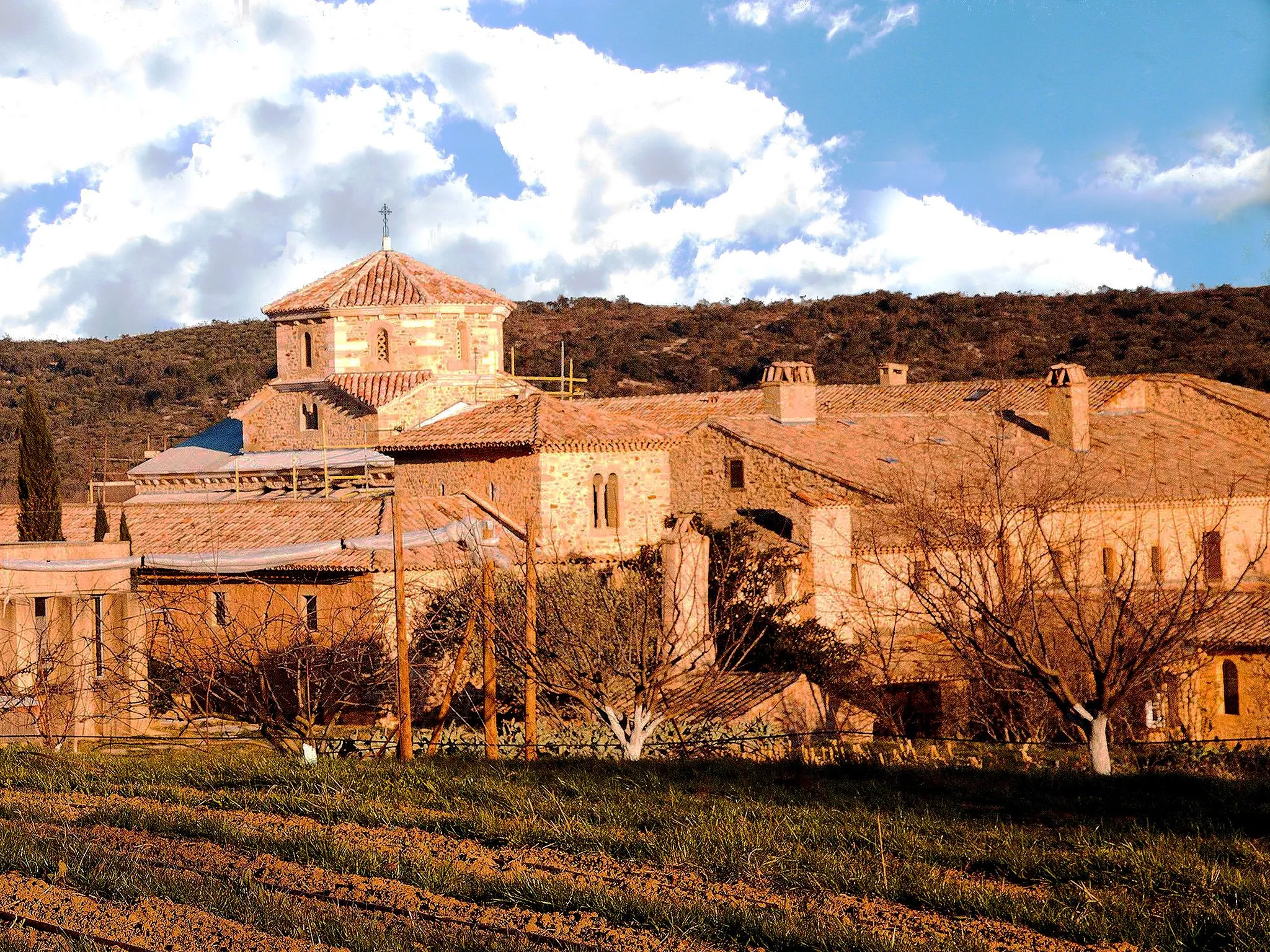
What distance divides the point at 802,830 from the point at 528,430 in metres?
19.0

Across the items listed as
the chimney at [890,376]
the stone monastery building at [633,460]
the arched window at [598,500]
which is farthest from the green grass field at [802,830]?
the chimney at [890,376]

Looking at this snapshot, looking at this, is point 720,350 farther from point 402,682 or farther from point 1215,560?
point 402,682

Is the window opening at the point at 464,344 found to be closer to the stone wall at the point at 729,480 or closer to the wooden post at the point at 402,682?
the stone wall at the point at 729,480

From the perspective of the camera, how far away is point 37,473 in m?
28.6

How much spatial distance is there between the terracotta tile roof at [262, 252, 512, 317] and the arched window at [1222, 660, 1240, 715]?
2131cm

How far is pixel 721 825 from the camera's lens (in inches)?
278

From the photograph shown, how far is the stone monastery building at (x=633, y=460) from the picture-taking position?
75.4 ft

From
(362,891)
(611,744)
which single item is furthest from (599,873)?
(611,744)

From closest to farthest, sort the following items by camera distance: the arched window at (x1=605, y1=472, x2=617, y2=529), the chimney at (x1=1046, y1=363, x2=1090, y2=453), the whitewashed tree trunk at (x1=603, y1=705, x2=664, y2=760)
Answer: the whitewashed tree trunk at (x1=603, y1=705, x2=664, y2=760) → the arched window at (x1=605, y1=472, x2=617, y2=529) → the chimney at (x1=1046, y1=363, x2=1090, y2=453)

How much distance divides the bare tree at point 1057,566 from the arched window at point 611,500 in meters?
5.02

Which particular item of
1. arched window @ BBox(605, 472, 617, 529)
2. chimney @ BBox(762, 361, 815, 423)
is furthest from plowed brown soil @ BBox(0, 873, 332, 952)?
chimney @ BBox(762, 361, 815, 423)

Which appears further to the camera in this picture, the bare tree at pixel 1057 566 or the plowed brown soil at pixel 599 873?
the bare tree at pixel 1057 566

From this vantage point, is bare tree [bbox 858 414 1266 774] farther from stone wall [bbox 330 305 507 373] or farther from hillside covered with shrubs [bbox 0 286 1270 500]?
hillside covered with shrubs [bbox 0 286 1270 500]

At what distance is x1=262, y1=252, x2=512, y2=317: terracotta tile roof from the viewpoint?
36.7m
